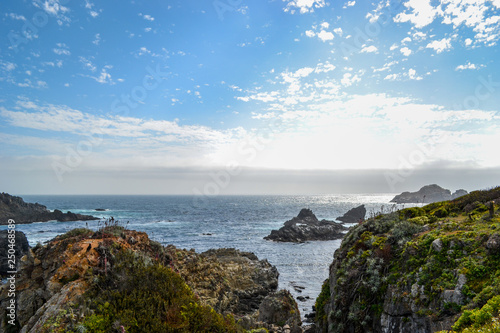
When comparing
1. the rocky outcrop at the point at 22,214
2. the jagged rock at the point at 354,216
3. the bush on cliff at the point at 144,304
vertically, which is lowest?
the jagged rock at the point at 354,216

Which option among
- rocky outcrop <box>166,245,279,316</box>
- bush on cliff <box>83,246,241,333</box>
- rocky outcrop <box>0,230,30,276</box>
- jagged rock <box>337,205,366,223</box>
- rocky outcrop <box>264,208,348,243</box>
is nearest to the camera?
bush on cliff <box>83,246,241,333</box>

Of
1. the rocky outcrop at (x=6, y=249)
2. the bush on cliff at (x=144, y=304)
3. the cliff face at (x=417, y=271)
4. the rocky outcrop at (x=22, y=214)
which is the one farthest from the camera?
the rocky outcrop at (x=22, y=214)

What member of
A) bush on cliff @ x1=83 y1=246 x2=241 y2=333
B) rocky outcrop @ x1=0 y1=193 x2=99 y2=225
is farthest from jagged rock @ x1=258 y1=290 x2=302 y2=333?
rocky outcrop @ x1=0 y1=193 x2=99 y2=225

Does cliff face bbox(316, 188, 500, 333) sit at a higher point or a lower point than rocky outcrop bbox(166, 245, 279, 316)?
higher

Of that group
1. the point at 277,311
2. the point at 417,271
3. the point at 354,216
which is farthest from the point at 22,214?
the point at 354,216

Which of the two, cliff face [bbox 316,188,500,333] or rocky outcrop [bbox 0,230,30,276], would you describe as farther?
rocky outcrop [bbox 0,230,30,276]

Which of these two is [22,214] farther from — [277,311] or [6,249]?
[277,311]

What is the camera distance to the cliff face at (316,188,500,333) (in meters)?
10.5

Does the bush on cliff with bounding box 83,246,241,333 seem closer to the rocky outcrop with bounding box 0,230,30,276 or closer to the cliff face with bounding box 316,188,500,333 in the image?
the cliff face with bounding box 316,188,500,333

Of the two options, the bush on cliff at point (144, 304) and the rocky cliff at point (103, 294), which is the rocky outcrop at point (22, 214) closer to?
the rocky cliff at point (103, 294)

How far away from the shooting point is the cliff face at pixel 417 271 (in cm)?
1055

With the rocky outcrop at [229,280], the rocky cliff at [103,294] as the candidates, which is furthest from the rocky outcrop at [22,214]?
the rocky cliff at [103,294]

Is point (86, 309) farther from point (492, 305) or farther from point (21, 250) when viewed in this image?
point (21, 250)

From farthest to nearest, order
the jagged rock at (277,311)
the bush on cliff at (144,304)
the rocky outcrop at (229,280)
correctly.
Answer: the rocky outcrop at (229,280)
the jagged rock at (277,311)
the bush on cliff at (144,304)
